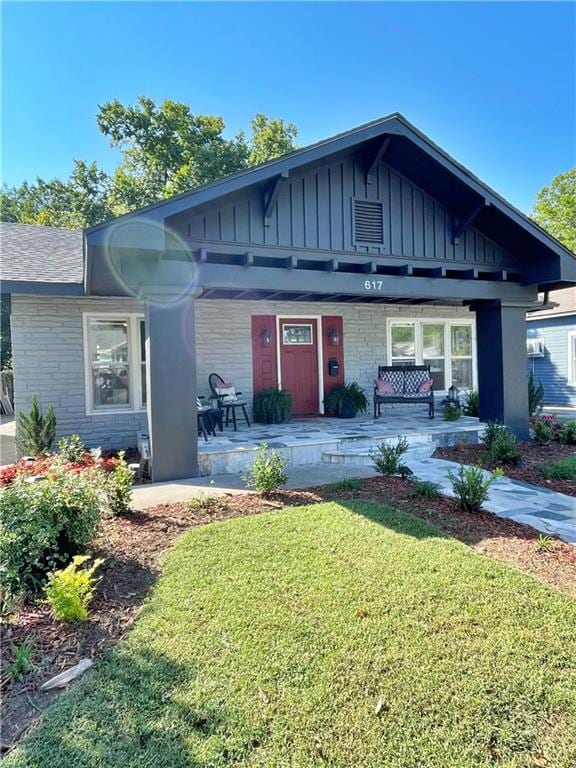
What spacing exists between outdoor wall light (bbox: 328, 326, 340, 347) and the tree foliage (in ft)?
44.3

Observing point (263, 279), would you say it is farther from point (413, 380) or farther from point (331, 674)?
point (413, 380)

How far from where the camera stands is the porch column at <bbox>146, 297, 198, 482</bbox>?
18.0 feet

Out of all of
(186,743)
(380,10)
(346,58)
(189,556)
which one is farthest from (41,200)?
(186,743)

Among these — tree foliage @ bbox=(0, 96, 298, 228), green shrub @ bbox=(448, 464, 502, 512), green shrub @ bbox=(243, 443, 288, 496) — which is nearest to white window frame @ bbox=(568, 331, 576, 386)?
green shrub @ bbox=(448, 464, 502, 512)

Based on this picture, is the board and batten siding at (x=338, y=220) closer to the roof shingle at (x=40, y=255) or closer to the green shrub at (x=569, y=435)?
the roof shingle at (x=40, y=255)

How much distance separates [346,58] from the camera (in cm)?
923

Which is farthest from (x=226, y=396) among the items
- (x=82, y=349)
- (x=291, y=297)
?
(x=82, y=349)

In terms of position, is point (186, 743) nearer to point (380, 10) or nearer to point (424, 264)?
point (424, 264)

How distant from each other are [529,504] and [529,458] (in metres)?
2.26

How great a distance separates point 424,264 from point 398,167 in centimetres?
147

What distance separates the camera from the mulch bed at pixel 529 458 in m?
5.55

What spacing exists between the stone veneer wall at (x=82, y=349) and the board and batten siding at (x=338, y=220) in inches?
63.6

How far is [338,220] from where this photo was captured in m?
6.36

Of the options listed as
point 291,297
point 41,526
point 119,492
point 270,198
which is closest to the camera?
point 41,526
